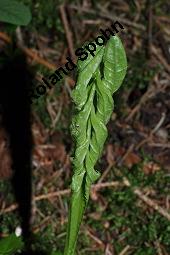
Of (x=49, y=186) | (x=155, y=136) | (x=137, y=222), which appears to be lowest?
(x=137, y=222)

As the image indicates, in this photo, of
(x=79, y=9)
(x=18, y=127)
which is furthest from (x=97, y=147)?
(x=79, y=9)

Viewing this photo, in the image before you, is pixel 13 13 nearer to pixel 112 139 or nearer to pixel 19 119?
pixel 19 119

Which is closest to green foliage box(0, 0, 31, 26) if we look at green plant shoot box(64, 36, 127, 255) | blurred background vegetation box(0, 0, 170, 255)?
blurred background vegetation box(0, 0, 170, 255)

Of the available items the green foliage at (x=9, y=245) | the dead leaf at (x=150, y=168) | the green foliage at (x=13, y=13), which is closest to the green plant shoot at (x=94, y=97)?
the green foliage at (x=9, y=245)

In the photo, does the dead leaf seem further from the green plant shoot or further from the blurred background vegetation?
the green plant shoot

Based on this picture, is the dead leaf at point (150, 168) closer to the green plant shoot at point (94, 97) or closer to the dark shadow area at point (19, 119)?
the dark shadow area at point (19, 119)

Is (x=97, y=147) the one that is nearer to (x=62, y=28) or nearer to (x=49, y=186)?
(x=49, y=186)
